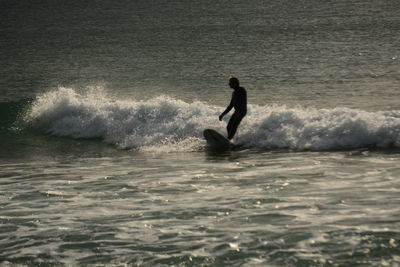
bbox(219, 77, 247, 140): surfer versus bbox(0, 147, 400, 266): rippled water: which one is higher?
bbox(219, 77, 247, 140): surfer

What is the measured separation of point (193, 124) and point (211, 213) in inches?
412

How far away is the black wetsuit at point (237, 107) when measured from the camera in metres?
18.3

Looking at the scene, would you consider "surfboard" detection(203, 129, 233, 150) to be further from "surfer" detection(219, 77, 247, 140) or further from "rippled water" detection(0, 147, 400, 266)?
"rippled water" detection(0, 147, 400, 266)

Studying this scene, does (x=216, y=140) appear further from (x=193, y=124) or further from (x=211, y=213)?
(x=211, y=213)

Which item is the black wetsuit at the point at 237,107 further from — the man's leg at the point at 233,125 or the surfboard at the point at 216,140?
the surfboard at the point at 216,140

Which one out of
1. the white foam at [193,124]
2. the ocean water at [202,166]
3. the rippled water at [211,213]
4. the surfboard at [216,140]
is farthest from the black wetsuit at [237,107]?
the rippled water at [211,213]

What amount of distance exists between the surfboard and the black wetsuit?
0.20 m

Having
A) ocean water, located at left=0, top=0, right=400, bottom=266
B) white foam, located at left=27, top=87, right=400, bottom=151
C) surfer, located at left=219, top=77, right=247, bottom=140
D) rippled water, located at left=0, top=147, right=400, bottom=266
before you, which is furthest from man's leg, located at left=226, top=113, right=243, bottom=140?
rippled water, located at left=0, top=147, right=400, bottom=266

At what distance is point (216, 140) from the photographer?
18.9 m

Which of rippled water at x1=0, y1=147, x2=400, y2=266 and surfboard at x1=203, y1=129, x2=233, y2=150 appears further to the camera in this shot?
surfboard at x1=203, y1=129, x2=233, y2=150

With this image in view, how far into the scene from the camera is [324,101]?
28.2 metres

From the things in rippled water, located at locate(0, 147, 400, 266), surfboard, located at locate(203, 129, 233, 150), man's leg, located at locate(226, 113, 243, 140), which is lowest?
rippled water, located at locate(0, 147, 400, 266)

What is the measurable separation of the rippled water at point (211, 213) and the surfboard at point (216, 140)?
7.88 feet

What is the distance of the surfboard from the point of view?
18797mm
